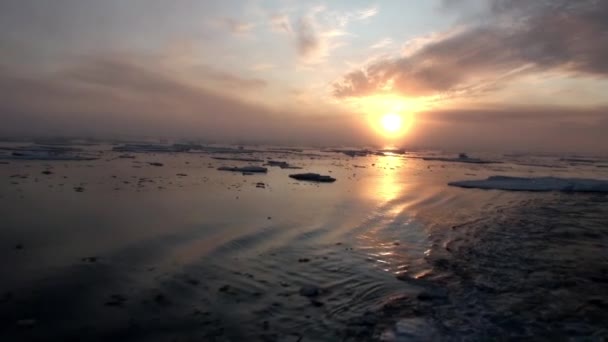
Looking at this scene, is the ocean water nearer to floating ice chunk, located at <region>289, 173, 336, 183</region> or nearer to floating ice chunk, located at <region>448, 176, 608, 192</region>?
floating ice chunk, located at <region>448, 176, 608, 192</region>

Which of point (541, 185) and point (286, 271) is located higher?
point (541, 185)

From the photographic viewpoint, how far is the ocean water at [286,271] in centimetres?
535

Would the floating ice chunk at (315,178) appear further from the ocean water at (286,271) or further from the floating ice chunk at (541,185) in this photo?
the ocean water at (286,271)

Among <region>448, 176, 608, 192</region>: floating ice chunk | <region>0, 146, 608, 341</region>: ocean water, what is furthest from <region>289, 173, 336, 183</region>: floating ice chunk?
<region>0, 146, 608, 341</region>: ocean water

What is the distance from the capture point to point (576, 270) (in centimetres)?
823

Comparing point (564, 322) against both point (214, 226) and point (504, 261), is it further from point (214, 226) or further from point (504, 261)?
point (214, 226)

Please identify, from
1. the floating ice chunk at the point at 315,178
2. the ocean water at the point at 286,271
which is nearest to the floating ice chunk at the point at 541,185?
the floating ice chunk at the point at 315,178

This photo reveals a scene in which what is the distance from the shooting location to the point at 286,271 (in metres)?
7.53

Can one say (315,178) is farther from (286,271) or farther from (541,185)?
(286,271)

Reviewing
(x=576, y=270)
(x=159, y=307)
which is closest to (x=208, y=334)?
(x=159, y=307)

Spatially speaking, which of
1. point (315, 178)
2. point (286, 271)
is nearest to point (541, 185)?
point (315, 178)

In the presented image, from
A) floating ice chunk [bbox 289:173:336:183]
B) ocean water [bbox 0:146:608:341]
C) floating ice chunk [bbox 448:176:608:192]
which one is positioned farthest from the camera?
floating ice chunk [bbox 289:173:336:183]

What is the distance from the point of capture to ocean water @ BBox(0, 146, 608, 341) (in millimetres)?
5352

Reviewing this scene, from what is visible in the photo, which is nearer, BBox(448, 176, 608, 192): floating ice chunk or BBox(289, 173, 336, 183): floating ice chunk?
BBox(448, 176, 608, 192): floating ice chunk
